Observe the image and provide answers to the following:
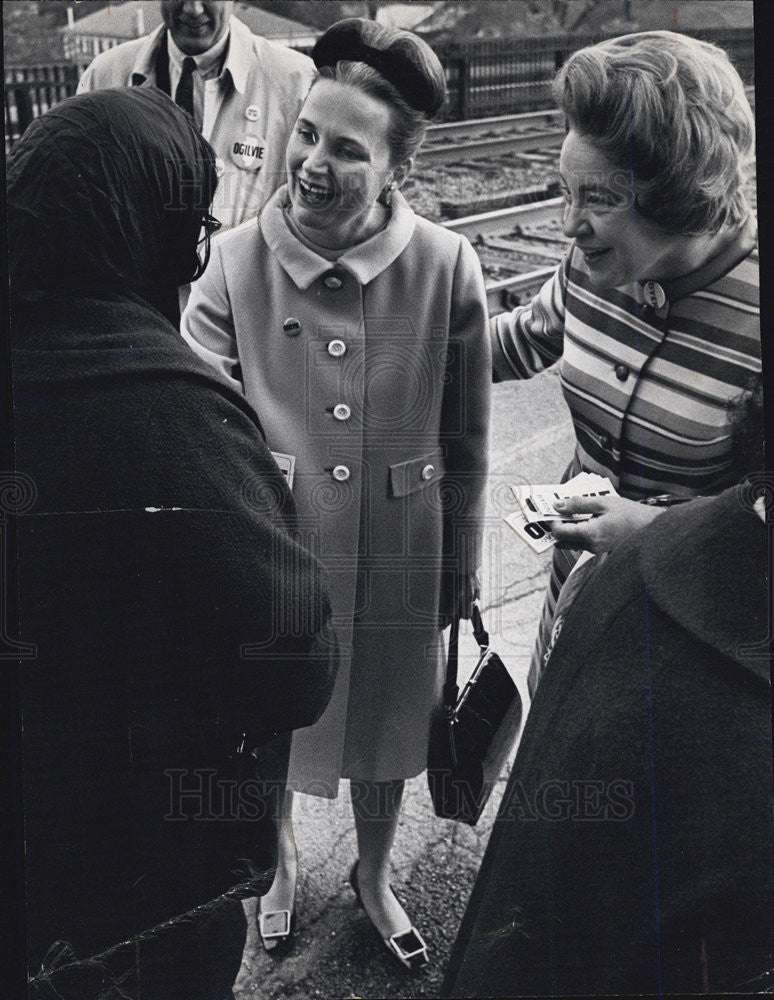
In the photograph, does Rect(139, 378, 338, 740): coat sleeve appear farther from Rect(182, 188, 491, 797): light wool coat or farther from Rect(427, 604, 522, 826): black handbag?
Rect(427, 604, 522, 826): black handbag

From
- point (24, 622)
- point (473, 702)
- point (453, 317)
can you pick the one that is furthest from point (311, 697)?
point (453, 317)

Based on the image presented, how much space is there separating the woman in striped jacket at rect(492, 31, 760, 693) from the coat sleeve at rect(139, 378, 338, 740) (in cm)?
65

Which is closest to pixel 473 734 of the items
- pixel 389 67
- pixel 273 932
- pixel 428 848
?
pixel 428 848

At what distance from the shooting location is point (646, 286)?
8.39 feet

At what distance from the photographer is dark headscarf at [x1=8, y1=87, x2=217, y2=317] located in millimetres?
2111

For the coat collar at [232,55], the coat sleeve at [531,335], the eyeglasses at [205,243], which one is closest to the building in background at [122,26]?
the coat collar at [232,55]

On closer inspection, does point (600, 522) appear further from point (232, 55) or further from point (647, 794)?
point (232, 55)

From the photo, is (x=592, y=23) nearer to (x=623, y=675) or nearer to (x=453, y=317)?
(x=453, y=317)

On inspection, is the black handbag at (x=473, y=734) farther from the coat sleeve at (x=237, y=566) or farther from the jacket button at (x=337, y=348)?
the jacket button at (x=337, y=348)

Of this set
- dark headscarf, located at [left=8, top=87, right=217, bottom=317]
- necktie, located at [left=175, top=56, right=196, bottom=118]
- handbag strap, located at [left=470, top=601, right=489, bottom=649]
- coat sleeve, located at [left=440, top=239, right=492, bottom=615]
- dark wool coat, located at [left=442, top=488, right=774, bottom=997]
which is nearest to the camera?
dark headscarf, located at [left=8, top=87, right=217, bottom=317]

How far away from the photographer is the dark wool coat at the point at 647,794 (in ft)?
7.43

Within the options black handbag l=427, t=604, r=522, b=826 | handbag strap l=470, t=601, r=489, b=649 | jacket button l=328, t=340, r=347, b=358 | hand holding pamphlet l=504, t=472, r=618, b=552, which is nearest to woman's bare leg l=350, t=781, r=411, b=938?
black handbag l=427, t=604, r=522, b=826

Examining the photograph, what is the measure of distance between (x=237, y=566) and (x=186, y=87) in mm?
1161

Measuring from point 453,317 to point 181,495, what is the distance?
2.79 feet
